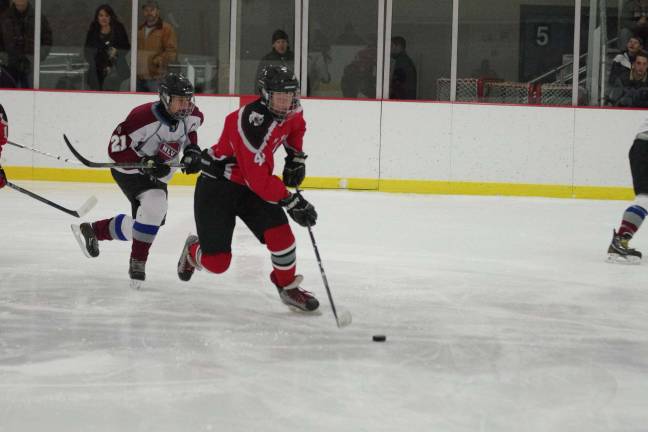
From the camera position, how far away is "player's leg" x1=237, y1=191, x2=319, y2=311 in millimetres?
3336

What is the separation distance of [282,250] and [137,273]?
795mm

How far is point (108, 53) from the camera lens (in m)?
8.59

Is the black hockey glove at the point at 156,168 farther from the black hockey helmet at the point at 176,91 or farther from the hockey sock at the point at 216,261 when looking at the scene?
the hockey sock at the point at 216,261

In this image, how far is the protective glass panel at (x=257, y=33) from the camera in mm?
8578

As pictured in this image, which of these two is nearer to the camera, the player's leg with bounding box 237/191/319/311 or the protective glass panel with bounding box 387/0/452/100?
the player's leg with bounding box 237/191/319/311

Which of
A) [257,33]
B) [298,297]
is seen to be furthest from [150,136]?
[257,33]

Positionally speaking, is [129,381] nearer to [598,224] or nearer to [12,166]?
[598,224]

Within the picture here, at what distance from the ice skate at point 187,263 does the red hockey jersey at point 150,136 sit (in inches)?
11.2

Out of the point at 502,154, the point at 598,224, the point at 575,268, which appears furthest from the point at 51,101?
the point at 575,268

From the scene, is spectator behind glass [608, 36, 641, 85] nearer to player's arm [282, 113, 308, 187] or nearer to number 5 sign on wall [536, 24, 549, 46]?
number 5 sign on wall [536, 24, 549, 46]

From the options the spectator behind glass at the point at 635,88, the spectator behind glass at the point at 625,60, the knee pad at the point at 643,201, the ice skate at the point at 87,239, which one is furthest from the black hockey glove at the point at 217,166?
the spectator behind glass at the point at 625,60

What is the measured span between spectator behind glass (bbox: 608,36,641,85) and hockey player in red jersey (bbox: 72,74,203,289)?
5.24 m

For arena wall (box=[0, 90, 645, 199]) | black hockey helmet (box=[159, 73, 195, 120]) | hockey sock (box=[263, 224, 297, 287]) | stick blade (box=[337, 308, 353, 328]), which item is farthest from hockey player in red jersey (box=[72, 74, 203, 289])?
arena wall (box=[0, 90, 645, 199])

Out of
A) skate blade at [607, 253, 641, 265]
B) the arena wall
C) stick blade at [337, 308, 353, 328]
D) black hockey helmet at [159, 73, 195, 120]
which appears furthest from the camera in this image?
the arena wall
